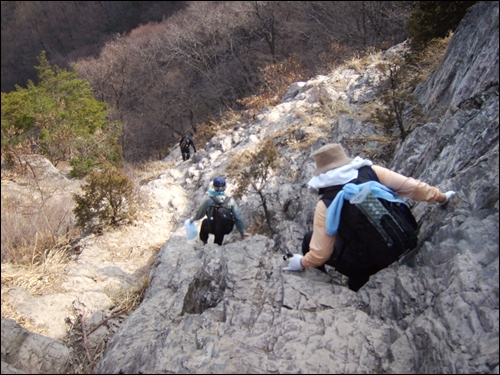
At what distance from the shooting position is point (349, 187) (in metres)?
2.90

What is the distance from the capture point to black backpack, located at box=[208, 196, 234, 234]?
5.01 metres

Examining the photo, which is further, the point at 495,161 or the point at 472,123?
the point at 472,123

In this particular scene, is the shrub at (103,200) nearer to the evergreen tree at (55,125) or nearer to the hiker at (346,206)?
the evergreen tree at (55,125)

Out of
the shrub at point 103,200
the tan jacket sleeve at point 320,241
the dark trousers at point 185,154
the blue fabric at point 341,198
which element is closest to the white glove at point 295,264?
the tan jacket sleeve at point 320,241

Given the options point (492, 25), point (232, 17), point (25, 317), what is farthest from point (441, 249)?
point (232, 17)

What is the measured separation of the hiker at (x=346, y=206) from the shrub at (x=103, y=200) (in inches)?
200

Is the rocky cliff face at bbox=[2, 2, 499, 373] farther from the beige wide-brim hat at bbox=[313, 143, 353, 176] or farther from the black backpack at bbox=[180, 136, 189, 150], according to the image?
the black backpack at bbox=[180, 136, 189, 150]

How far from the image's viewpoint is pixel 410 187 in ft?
10.1

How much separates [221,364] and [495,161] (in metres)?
2.47

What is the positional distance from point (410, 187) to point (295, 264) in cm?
114

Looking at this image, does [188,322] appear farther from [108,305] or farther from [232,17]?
[232,17]

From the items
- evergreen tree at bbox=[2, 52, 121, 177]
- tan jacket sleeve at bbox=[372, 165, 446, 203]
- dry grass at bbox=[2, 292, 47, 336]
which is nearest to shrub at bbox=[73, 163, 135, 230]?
evergreen tree at bbox=[2, 52, 121, 177]

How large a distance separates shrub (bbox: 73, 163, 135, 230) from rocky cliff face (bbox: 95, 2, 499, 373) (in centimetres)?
322

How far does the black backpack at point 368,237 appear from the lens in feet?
9.30
